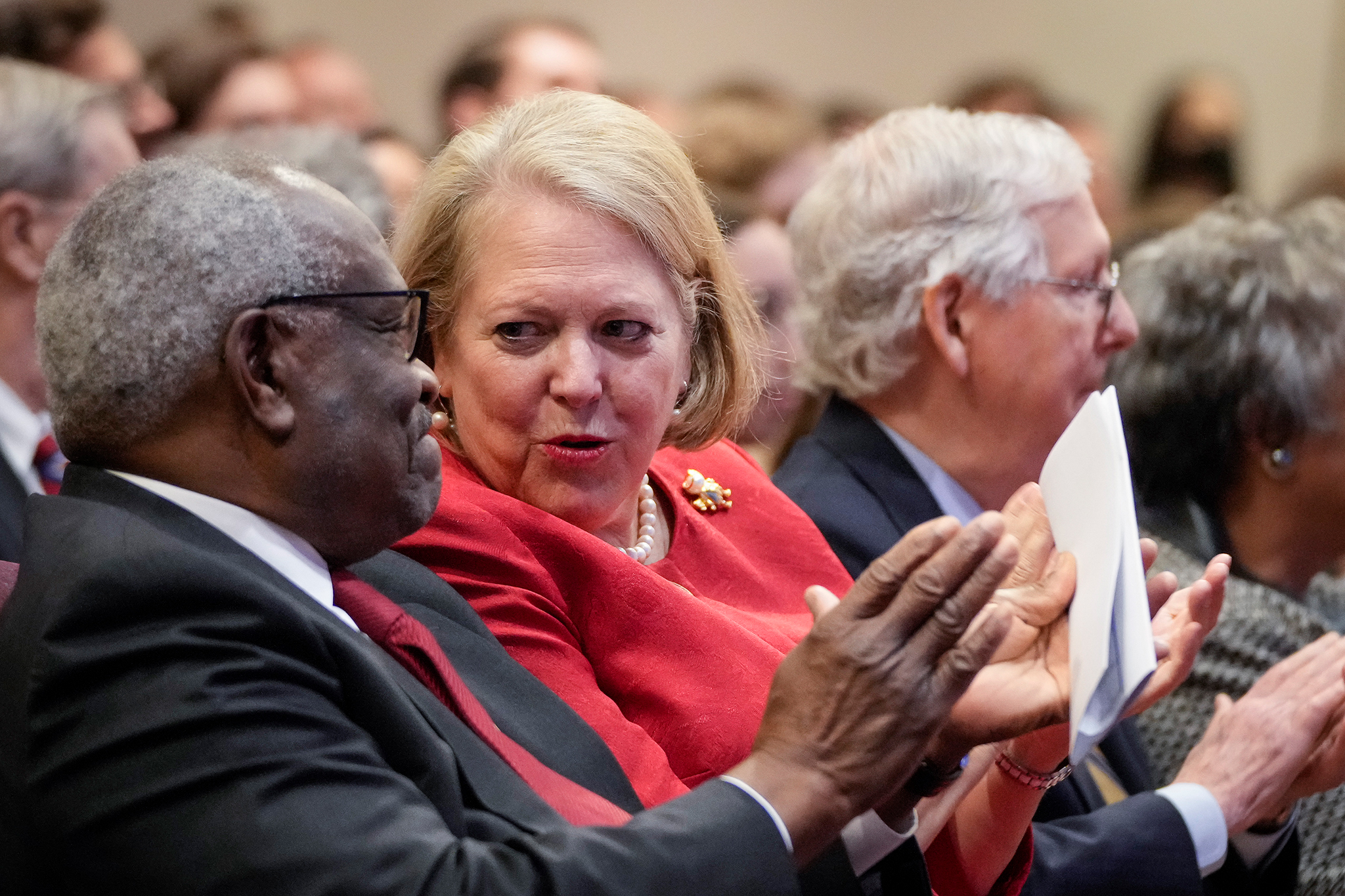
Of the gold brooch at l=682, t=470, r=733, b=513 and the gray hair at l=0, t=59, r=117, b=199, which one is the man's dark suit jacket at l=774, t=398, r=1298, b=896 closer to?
the gold brooch at l=682, t=470, r=733, b=513

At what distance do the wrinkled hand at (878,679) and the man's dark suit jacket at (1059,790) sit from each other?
796 millimetres

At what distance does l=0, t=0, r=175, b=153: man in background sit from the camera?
4195 mm

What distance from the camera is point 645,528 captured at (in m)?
2.03

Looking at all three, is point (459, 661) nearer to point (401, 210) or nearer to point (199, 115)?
point (401, 210)

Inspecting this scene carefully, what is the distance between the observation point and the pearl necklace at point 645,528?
198cm

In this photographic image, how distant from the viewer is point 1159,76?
306 inches

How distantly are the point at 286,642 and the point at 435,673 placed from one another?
0.70 ft

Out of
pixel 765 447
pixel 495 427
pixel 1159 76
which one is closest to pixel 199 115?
pixel 765 447

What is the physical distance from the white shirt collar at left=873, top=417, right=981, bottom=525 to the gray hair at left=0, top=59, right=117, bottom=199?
5.81 feet

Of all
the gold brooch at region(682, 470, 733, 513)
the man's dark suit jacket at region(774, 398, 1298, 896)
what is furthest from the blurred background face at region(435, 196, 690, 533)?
the man's dark suit jacket at region(774, 398, 1298, 896)

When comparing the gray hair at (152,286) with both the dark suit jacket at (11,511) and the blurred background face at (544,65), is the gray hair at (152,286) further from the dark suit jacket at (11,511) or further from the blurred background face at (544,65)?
the blurred background face at (544,65)

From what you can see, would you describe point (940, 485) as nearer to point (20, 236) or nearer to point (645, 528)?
point (645, 528)

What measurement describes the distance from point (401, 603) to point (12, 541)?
50.1 inches

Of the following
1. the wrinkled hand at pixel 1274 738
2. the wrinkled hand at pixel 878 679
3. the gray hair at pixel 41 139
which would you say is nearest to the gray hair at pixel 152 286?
the wrinkled hand at pixel 878 679
